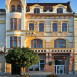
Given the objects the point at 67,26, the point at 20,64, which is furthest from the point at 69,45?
the point at 20,64

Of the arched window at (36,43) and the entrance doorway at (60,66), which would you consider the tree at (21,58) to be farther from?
the entrance doorway at (60,66)

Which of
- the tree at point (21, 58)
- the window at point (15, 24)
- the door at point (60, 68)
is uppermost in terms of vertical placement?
the window at point (15, 24)

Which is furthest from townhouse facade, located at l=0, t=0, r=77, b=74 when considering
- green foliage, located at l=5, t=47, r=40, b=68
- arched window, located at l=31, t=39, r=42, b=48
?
green foliage, located at l=5, t=47, r=40, b=68

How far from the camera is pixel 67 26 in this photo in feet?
116

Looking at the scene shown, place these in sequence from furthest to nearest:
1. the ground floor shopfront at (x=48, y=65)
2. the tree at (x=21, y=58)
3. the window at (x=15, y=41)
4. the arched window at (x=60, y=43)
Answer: the arched window at (x=60, y=43), the ground floor shopfront at (x=48, y=65), the window at (x=15, y=41), the tree at (x=21, y=58)

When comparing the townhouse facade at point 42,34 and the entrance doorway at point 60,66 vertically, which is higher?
the townhouse facade at point 42,34

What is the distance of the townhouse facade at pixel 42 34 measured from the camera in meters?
34.1

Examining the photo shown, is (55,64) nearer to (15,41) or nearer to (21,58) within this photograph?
(15,41)

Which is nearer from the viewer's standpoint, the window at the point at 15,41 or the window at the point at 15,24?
A: the window at the point at 15,41

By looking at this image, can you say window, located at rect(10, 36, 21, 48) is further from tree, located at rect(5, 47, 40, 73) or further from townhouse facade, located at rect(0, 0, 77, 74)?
tree, located at rect(5, 47, 40, 73)

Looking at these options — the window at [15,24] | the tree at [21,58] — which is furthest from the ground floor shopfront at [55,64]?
the window at [15,24]

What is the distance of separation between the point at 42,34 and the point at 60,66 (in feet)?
23.1

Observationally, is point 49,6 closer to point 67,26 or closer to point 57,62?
point 67,26

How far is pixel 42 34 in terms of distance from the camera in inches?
1379
